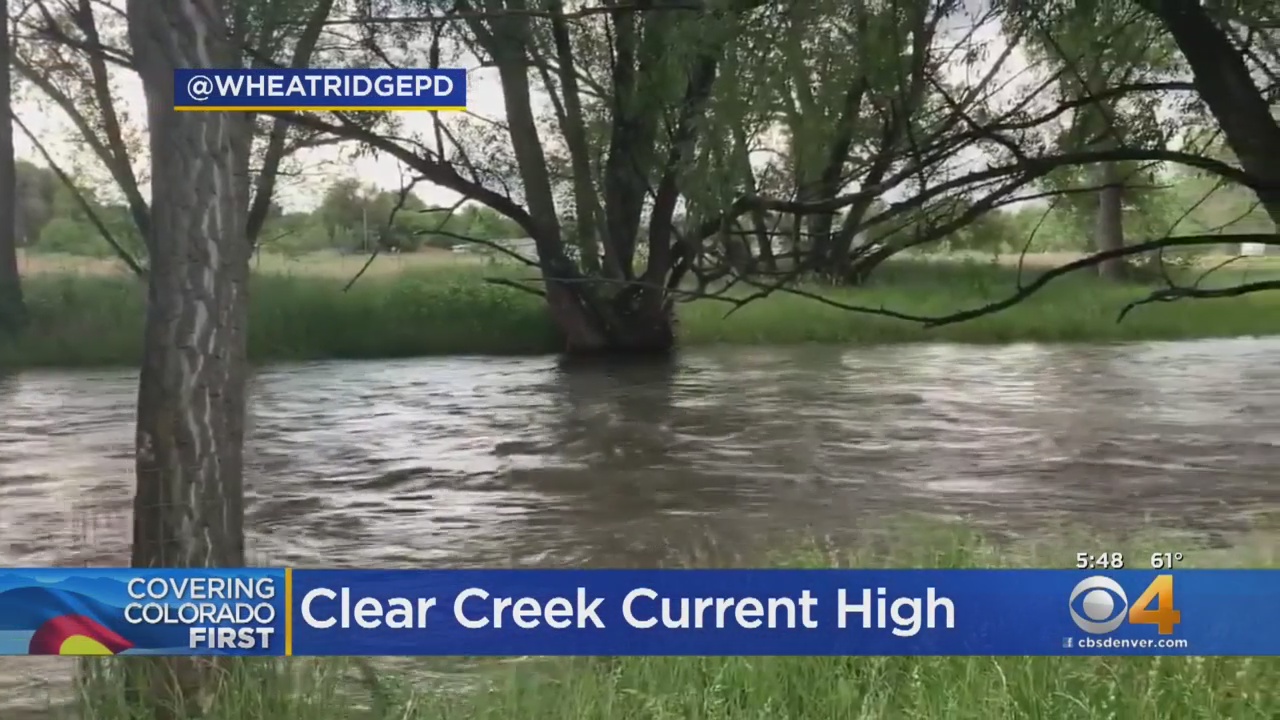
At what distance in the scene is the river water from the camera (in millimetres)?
1916

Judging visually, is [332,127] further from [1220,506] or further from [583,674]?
[1220,506]

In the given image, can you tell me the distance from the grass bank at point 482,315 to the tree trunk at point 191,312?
0.18ft

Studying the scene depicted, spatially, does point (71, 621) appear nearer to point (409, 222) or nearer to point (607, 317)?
point (409, 222)

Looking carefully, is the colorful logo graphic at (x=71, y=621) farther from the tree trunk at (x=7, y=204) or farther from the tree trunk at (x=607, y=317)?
the tree trunk at (x=607, y=317)

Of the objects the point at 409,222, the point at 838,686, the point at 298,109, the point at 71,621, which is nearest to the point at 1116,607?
the point at 838,686

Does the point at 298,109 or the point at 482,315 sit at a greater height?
the point at 298,109

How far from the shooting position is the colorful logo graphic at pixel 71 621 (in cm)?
193

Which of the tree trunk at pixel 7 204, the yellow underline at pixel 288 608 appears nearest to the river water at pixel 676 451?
the yellow underline at pixel 288 608

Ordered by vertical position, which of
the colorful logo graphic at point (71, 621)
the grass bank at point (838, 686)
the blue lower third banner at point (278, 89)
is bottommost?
the grass bank at point (838, 686)

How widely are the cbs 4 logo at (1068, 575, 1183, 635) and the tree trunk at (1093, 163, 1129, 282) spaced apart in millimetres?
487

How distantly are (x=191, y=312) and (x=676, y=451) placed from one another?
80 cm

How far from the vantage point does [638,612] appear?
192cm

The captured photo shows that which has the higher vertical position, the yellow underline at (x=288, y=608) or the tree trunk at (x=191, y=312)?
the tree trunk at (x=191, y=312)

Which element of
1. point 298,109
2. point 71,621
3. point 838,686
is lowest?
point 838,686
